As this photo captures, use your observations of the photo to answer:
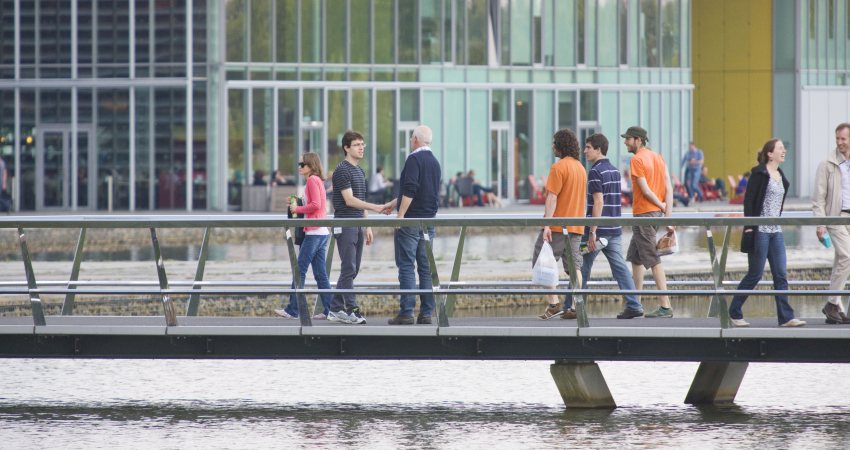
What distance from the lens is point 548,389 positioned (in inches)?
693

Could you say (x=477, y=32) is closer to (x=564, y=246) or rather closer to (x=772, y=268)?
(x=564, y=246)

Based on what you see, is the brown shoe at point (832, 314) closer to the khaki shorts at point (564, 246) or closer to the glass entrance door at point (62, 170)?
the khaki shorts at point (564, 246)

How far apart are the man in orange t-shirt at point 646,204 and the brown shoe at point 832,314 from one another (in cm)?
134

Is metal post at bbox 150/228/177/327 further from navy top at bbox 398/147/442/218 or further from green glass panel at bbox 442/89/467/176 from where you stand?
green glass panel at bbox 442/89/467/176

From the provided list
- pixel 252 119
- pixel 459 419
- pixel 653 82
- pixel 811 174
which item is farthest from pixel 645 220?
pixel 811 174

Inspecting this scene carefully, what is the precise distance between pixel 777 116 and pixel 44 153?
28.0m

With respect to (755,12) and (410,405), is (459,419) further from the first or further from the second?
(755,12)

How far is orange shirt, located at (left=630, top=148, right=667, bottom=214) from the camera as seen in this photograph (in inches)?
598

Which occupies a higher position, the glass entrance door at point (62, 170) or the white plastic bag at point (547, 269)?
the glass entrance door at point (62, 170)

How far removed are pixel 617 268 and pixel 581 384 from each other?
1036 mm

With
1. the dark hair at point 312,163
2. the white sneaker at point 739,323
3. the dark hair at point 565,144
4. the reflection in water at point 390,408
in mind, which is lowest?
the reflection in water at point 390,408

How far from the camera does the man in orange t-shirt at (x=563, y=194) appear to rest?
14414mm

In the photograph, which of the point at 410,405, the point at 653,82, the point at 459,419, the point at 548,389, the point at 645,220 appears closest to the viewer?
the point at 645,220

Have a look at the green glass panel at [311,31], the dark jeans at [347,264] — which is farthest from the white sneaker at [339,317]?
the green glass panel at [311,31]
